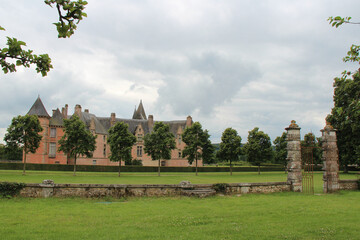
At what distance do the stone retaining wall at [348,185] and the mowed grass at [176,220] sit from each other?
24.8 feet

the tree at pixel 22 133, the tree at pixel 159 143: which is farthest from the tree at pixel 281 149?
the tree at pixel 22 133

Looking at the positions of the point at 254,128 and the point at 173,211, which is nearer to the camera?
the point at 173,211

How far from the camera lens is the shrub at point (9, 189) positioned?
1337 centimetres

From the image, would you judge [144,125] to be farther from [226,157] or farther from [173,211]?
[173,211]

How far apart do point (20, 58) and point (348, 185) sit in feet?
67.2

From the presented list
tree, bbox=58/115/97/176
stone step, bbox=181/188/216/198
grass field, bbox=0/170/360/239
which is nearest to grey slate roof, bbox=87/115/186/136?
tree, bbox=58/115/97/176

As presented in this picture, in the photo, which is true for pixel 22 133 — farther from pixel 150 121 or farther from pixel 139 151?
pixel 150 121

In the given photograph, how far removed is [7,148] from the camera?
35.8 meters

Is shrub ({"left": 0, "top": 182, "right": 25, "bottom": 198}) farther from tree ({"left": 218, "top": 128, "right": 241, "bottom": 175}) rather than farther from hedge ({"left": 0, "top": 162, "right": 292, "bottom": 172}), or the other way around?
tree ({"left": 218, "top": 128, "right": 241, "bottom": 175})

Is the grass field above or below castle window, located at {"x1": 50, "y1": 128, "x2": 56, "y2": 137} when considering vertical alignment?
below

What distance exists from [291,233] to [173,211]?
4297mm

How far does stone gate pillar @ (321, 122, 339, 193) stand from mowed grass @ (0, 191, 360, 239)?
6108 mm

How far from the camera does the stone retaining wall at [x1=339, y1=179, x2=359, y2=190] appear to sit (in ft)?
61.7

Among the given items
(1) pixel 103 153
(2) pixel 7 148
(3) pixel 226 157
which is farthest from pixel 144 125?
(2) pixel 7 148
